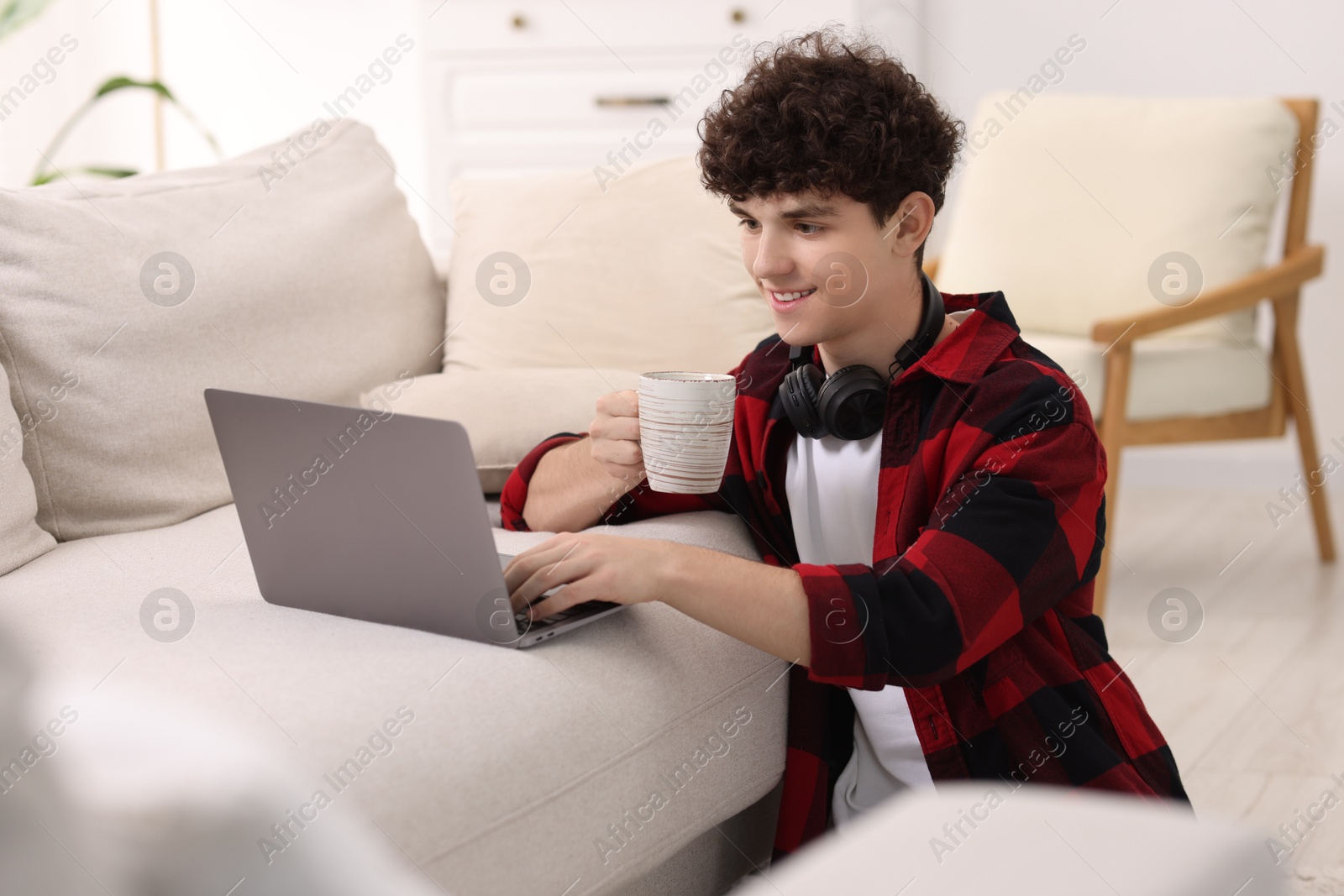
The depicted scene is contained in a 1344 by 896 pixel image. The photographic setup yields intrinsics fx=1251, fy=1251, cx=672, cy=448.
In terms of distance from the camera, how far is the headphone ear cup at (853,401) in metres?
1.12

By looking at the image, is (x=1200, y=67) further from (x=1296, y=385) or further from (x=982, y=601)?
(x=982, y=601)

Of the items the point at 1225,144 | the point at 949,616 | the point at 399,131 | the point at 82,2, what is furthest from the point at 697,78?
the point at 949,616

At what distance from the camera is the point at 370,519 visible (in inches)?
36.2

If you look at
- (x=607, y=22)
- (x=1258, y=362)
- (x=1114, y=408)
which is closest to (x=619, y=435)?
(x=1114, y=408)

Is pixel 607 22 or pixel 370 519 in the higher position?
pixel 607 22

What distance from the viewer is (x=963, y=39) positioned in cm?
339

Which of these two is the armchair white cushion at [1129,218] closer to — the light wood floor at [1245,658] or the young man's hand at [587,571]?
the light wood floor at [1245,658]

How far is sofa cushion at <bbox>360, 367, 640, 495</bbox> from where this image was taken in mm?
1452

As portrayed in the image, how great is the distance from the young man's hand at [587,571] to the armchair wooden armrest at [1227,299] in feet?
4.83

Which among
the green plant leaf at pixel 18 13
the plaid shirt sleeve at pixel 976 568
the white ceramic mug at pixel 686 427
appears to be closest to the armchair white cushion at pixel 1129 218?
the plaid shirt sleeve at pixel 976 568

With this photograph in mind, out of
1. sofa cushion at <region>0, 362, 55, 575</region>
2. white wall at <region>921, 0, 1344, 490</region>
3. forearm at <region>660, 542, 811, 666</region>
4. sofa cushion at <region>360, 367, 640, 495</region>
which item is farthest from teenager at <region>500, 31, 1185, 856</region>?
white wall at <region>921, 0, 1344, 490</region>

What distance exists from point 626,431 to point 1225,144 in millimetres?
1944

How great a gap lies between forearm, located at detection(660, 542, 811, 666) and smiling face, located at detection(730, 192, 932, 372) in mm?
261

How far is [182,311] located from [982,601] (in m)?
0.93
